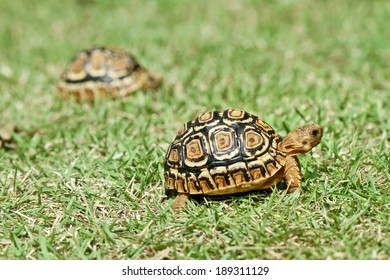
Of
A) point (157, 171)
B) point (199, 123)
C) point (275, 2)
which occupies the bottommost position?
point (157, 171)

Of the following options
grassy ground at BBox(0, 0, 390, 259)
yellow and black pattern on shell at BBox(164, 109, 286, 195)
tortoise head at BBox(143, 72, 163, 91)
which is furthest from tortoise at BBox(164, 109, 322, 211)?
tortoise head at BBox(143, 72, 163, 91)

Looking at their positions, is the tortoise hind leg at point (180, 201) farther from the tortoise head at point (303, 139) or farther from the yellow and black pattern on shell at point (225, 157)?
the tortoise head at point (303, 139)

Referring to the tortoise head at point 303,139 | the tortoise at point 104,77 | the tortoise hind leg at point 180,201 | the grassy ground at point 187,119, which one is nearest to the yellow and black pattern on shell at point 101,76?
the tortoise at point 104,77

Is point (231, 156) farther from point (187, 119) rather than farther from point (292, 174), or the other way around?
point (187, 119)

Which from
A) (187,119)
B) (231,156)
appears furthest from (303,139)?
(187,119)
